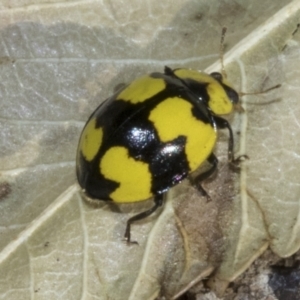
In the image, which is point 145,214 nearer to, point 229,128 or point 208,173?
point 208,173

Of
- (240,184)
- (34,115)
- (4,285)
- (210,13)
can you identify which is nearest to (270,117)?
(240,184)

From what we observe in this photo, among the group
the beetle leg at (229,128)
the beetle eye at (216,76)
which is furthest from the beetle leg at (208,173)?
the beetle eye at (216,76)

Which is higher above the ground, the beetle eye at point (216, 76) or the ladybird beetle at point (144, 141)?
the beetle eye at point (216, 76)

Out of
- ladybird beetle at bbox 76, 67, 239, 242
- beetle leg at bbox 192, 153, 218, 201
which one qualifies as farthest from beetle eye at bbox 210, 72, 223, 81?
beetle leg at bbox 192, 153, 218, 201

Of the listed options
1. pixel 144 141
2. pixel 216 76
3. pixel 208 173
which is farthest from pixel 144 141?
pixel 216 76

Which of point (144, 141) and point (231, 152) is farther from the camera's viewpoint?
point (231, 152)

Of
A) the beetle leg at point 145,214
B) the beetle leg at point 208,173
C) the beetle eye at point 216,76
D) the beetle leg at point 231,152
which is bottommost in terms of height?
the beetle leg at point 145,214

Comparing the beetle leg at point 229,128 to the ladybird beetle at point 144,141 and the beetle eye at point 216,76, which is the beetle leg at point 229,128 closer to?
the ladybird beetle at point 144,141

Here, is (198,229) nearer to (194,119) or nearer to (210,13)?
(194,119)
